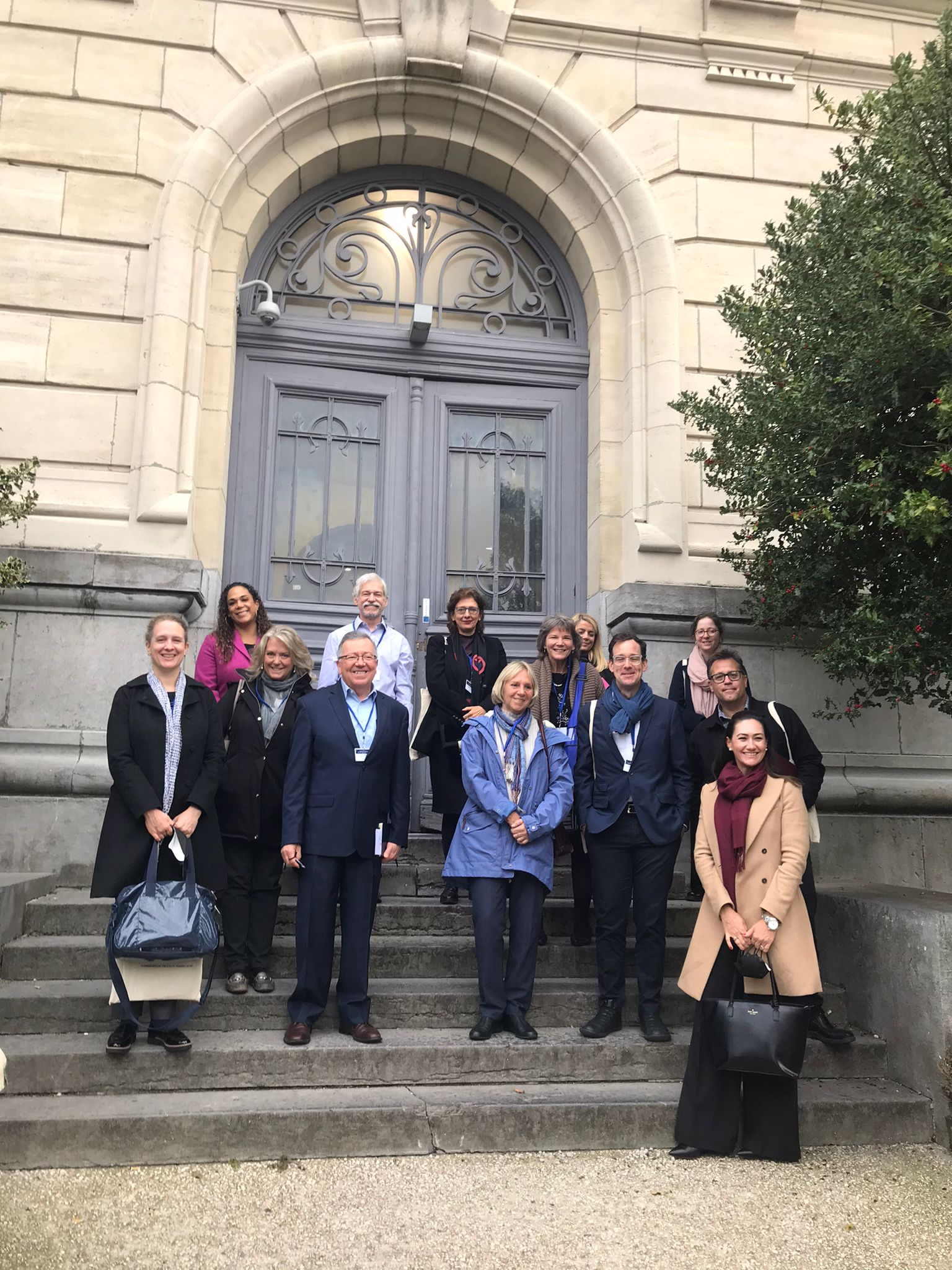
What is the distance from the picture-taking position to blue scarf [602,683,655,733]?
554cm

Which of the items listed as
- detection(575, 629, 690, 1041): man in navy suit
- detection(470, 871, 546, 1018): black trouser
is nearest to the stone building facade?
detection(575, 629, 690, 1041): man in navy suit

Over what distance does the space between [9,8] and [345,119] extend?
2527 mm

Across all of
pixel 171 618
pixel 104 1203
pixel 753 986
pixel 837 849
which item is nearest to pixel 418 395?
pixel 171 618

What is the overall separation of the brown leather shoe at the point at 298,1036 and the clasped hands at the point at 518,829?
4.38ft

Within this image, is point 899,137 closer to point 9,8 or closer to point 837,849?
point 837,849

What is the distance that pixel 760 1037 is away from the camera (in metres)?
4.35

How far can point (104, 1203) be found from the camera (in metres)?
3.85

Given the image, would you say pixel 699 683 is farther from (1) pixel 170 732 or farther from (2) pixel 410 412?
(2) pixel 410 412

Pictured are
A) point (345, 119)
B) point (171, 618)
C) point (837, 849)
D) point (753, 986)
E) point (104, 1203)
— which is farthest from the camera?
A: point (345, 119)

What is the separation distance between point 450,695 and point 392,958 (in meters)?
1.53

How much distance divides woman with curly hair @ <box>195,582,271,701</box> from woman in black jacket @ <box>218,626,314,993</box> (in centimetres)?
35

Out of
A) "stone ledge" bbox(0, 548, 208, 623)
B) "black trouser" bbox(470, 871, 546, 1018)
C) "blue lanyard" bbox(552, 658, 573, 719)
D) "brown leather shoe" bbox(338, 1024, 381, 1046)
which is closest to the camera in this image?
"brown leather shoe" bbox(338, 1024, 381, 1046)

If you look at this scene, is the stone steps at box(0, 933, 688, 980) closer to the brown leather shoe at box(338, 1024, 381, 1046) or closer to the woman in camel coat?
the brown leather shoe at box(338, 1024, 381, 1046)

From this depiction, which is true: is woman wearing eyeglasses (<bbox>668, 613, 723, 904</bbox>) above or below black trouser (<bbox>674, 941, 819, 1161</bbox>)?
above
